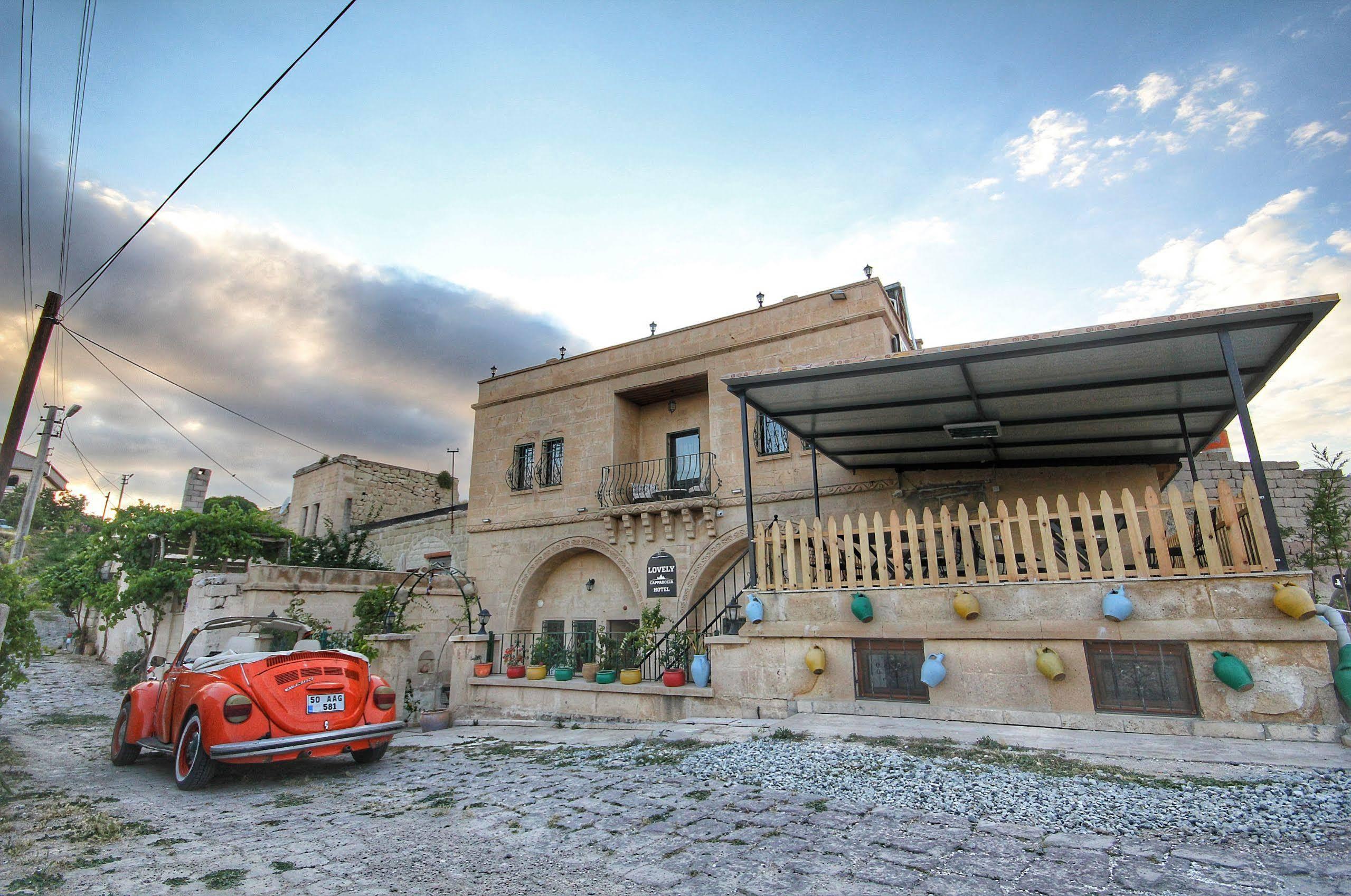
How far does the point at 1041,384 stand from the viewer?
7.52 m

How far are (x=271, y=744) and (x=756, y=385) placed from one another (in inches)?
232

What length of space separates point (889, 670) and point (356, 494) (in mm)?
18936

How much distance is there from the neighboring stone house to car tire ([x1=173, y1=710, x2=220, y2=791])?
15.1 meters

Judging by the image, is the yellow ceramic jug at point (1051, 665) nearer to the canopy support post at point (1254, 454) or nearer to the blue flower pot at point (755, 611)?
the canopy support post at point (1254, 454)

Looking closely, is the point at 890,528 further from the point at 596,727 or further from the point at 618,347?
the point at 618,347

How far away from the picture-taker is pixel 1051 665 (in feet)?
19.6

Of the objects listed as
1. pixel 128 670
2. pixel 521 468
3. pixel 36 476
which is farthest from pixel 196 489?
pixel 521 468

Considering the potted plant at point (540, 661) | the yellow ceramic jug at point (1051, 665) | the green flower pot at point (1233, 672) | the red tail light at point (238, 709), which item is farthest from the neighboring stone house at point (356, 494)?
the green flower pot at point (1233, 672)

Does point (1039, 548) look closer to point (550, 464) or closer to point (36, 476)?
point (550, 464)

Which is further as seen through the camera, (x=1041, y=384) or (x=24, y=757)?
(x=1041, y=384)

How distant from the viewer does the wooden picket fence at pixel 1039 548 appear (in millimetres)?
5719

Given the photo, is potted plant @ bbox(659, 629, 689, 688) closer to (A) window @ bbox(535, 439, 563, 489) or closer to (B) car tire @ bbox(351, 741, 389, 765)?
(B) car tire @ bbox(351, 741, 389, 765)

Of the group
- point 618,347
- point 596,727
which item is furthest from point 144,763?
point 618,347

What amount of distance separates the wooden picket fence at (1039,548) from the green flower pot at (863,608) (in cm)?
22
